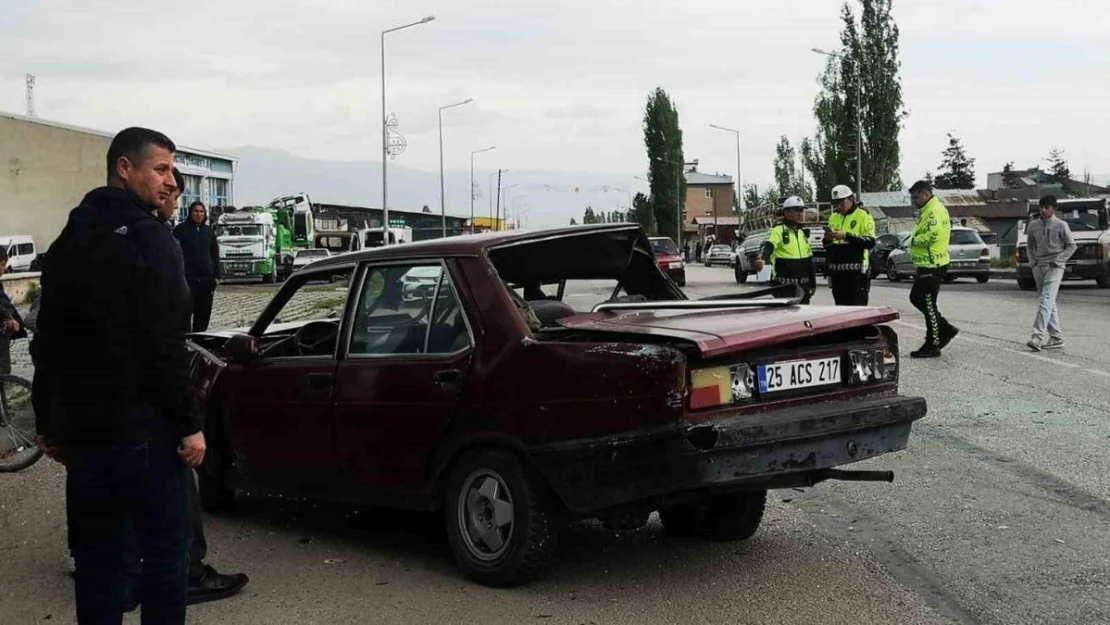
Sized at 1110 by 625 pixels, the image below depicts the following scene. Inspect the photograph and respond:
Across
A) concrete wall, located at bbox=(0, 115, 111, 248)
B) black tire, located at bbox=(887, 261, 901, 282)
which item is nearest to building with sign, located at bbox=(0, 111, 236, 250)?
concrete wall, located at bbox=(0, 115, 111, 248)

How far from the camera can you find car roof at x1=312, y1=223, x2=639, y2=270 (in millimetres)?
5035


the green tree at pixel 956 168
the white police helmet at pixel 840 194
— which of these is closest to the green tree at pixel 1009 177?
the green tree at pixel 956 168

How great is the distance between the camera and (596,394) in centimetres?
433

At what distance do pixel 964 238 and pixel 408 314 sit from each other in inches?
1045

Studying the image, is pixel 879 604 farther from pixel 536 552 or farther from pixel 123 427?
pixel 123 427

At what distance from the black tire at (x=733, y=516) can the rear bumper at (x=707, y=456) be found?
0.50 meters

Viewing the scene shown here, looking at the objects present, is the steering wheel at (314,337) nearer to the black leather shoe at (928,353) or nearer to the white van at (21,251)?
the black leather shoe at (928,353)

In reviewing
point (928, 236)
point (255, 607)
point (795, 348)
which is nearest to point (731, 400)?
point (795, 348)

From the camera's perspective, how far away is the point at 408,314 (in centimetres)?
515

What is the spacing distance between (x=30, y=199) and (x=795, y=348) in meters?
62.0

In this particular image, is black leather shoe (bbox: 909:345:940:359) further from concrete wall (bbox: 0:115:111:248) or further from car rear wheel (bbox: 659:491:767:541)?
concrete wall (bbox: 0:115:111:248)

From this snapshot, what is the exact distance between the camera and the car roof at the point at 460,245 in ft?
16.5

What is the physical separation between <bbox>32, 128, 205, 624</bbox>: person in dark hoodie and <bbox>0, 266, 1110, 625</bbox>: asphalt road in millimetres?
1043

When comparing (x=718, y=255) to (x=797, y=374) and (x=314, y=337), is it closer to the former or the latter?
(x=314, y=337)
